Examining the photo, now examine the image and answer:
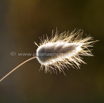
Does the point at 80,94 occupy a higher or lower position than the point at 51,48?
lower

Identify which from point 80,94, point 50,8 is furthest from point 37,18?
point 80,94

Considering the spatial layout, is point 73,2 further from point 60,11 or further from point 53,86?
point 53,86

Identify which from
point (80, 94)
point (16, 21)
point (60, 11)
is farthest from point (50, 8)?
point (80, 94)

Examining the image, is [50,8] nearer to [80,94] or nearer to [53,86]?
[53,86]

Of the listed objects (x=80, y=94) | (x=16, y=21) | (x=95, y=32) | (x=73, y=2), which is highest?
(x=16, y=21)

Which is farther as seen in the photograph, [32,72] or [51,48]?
[32,72]

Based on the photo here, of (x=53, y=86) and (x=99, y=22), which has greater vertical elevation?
(x=99, y=22)
